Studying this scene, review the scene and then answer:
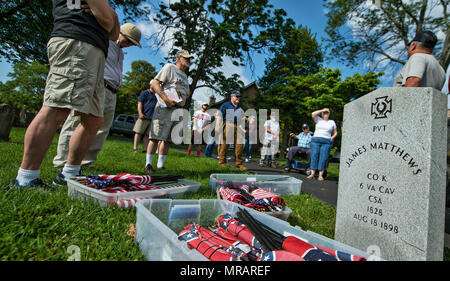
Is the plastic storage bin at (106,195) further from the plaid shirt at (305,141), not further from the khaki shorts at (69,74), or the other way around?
the plaid shirt at (305,141)

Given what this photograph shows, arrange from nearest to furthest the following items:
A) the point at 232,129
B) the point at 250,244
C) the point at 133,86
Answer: the point at 250,244 < the point at 232,129 < the point at 133,86

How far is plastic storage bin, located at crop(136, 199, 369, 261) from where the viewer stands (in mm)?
1025

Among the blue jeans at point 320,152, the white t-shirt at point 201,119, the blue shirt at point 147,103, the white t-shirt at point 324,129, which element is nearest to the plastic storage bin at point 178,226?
the blue jeans at point 320,152

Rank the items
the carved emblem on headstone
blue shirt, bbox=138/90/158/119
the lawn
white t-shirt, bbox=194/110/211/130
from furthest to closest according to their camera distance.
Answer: white t-shirt, bbox=194/110/211/130 < blue shirt, bbox=138/90/158/119 < the carved emblem on headstone < the lawn

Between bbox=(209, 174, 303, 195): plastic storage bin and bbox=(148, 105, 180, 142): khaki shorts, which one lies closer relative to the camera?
bbox=(209, 174, 303, 195): plastic storage bin

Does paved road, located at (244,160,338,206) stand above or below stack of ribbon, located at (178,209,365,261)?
below

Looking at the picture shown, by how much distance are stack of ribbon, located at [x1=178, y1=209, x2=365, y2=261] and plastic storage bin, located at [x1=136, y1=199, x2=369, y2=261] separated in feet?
0.28

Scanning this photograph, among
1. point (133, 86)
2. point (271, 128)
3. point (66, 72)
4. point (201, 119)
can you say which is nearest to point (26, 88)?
point (133, 86)

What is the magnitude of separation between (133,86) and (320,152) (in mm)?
31017

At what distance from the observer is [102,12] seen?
191cm

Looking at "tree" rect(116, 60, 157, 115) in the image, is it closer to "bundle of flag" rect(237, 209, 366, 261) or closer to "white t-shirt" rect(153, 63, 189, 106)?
"white t-shirt" rect(153, 63, 189, 106)

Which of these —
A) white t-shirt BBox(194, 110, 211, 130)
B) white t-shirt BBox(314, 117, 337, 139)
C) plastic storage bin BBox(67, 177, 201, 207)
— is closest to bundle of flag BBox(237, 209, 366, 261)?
plastic storage bin BBox(67, 177, 201, 207)

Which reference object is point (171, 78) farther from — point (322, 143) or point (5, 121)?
point (5, 121)

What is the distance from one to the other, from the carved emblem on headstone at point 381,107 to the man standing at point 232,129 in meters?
4.19
